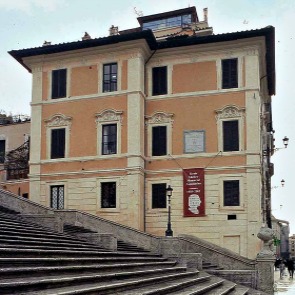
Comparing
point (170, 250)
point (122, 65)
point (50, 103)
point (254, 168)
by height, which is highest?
point (122, 65)

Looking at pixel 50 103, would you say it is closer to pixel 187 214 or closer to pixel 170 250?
pixel 187 214

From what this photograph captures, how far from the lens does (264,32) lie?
2672 cm

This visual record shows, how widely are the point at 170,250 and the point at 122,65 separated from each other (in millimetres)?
11694

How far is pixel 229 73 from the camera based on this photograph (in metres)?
27.2

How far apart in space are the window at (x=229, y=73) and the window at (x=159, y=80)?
10.5ft

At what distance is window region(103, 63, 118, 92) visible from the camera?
93.0ft

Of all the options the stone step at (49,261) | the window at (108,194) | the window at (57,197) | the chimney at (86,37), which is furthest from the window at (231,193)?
the chimney at (86,37)

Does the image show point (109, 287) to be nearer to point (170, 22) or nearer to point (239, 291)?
point (239, 291)

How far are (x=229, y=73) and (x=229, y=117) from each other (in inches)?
91.5

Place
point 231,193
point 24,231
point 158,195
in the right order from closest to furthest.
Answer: point 24,231 → point 231,193 → point 158,195

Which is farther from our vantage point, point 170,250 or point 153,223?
point 153,223

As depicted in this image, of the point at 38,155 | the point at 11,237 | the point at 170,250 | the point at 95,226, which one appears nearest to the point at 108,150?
the point at 38,155

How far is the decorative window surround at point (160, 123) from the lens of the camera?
1090 inches

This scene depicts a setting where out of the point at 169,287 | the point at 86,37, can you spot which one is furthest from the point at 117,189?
the point at 169,287
